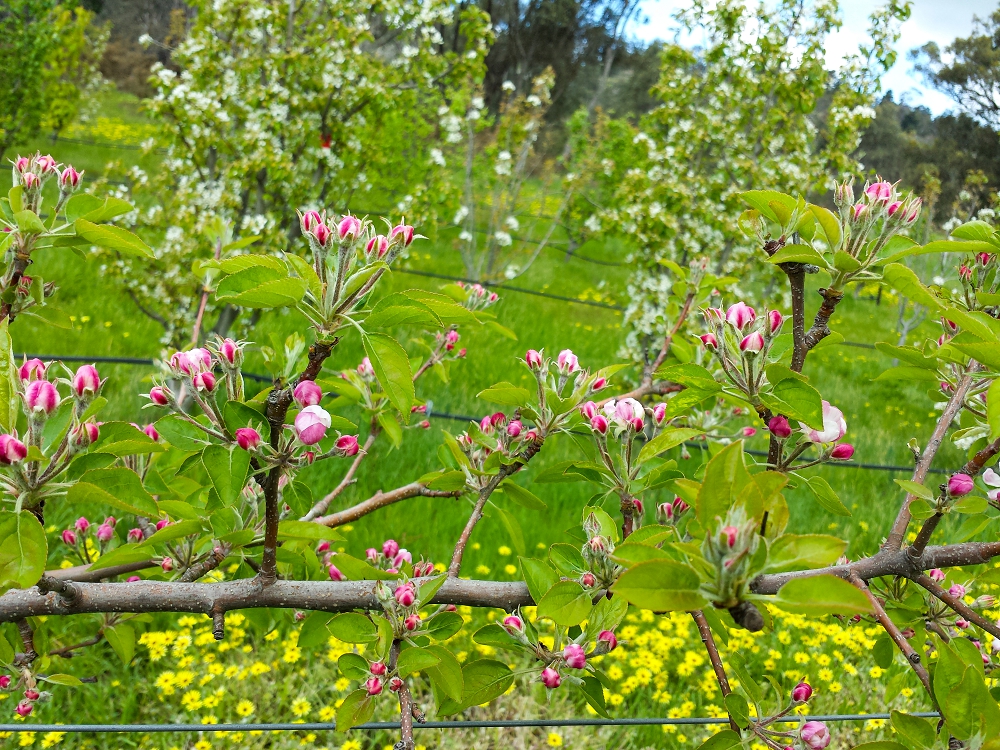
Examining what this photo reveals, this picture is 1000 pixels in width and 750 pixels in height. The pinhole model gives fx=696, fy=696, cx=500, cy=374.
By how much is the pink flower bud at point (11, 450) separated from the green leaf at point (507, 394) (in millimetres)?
500

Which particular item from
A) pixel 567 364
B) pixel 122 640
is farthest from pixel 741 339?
pixel 122 640

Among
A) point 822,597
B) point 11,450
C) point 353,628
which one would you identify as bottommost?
point 353,628

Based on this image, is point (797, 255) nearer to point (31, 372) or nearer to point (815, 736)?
point (815, 736)

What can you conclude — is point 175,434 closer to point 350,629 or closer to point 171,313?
point 350,629

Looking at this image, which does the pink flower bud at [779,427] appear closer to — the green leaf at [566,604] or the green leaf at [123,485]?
the green leaf at [566,604]

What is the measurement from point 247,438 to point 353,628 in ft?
1.03

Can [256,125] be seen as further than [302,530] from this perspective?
Yes

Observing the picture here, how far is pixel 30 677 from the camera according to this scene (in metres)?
1.09

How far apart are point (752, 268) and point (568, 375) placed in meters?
3.95

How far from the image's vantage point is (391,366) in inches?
28.3

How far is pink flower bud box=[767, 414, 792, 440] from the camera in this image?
0.80 metres

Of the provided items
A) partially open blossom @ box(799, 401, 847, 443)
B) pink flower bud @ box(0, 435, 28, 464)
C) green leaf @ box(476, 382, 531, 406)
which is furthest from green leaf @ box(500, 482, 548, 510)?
pink flower bud @ box(0, 435, 28, 464)

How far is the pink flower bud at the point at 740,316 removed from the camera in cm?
80

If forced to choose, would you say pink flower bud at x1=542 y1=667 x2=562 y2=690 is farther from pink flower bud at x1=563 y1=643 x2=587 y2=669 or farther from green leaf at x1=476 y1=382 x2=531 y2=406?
green leaf at x1=476 y1=382 x2=531 y2=406
